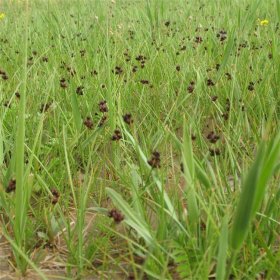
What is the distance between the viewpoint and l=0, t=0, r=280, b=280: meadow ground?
969 millimetres

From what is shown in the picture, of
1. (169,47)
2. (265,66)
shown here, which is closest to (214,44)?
(169,47)

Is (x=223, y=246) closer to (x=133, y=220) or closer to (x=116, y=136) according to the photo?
(x=133, y=220)

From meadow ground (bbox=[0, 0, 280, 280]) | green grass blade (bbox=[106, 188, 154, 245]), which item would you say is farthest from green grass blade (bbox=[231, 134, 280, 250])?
green grass blade (bbox=[106, 188, 154, 245])

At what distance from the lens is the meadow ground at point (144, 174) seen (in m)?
0.97

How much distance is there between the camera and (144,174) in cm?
133

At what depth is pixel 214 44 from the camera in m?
2.76

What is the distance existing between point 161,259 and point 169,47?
2011 millimetres

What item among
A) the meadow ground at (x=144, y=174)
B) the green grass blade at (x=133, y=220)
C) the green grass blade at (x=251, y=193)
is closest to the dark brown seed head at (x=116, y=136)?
the meadow ground at (x=144, y=174)

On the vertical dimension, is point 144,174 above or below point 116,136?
below

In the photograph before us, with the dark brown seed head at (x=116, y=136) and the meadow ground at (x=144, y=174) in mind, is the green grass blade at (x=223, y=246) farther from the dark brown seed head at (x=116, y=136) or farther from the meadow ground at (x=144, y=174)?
the dark brown seed head at (x=116, y=136)

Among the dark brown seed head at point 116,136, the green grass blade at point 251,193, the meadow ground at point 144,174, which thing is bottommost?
the meadow ground at point 144,174

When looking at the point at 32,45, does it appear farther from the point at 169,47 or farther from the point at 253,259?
the point at 253,259

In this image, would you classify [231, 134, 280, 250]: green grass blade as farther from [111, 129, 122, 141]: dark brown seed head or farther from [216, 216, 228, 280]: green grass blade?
[111, 129, 122, 141]: dark brown seed head

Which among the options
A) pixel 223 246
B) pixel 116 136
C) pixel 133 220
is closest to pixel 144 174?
pixel 116 136
